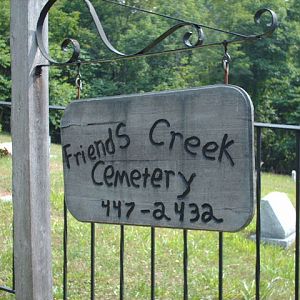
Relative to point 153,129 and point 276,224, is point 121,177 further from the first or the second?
point 276,224

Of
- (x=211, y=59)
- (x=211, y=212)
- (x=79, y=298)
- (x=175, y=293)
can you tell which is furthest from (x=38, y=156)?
(x=211, y=59)

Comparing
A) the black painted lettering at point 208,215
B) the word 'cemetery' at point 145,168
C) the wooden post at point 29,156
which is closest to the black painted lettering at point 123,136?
the word 'cemetery' at point 145,168

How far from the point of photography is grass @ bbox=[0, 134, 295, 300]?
120 inches

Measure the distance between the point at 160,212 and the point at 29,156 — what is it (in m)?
0.63

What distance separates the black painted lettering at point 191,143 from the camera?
1.50 m

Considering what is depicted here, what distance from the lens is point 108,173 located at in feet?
5.61

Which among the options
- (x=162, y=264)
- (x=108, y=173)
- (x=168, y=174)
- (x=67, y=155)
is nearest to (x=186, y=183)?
(x=168, y=174)

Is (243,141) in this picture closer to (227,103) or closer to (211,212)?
(227,103)

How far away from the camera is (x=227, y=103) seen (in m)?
1.43

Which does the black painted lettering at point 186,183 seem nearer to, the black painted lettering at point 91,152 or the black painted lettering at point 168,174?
the black painted lettering at point 168,174

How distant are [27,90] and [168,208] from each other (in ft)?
2.43

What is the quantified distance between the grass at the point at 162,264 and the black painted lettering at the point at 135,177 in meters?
1.42

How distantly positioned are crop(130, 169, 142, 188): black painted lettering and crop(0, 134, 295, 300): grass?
1424mm

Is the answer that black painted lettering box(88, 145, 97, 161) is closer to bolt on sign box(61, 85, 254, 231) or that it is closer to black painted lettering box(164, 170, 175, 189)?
bolt on sign box(61, 85, 254, 231)
